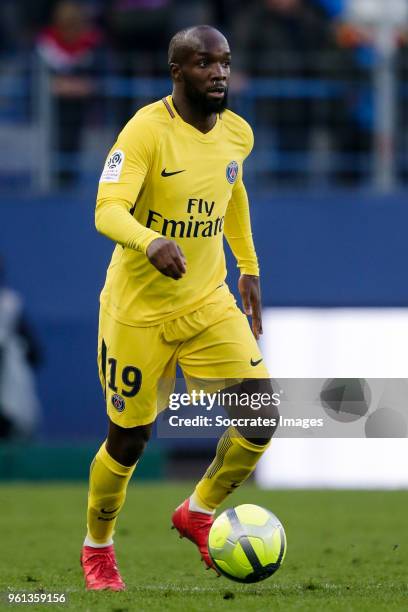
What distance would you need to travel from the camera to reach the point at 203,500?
667 cm

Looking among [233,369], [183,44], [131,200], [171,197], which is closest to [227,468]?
[233,369]

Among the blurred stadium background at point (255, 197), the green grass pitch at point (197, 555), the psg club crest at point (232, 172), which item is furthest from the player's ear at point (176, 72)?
the blurred stadium background at point (255, 197)

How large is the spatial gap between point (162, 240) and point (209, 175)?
0.87 meters

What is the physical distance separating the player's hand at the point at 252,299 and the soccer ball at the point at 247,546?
1061 millimetres

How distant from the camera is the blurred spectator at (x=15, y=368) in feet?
42.3

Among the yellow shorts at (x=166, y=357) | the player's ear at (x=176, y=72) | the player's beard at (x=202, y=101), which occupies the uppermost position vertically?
the player's ear at (x=176, y=72)

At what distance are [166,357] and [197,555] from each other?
7.02 ft

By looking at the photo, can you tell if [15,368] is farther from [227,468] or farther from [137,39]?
[227,468]

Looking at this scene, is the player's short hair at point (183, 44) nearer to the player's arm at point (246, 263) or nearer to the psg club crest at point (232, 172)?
the psg club crest at point (232, 172)

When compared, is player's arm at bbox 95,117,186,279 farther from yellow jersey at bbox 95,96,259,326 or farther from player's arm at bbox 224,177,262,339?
player's arm at bbox 224,177,262,339

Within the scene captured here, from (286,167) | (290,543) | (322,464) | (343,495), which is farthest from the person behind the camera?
(286,167)

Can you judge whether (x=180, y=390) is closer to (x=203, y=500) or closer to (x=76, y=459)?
(x=203, y=500)

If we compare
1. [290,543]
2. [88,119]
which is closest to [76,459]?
[88,119]

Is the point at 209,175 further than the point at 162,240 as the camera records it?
Yes
